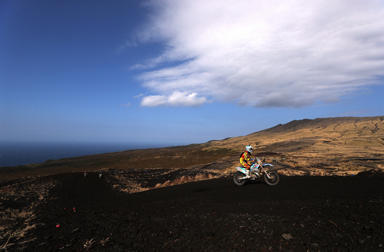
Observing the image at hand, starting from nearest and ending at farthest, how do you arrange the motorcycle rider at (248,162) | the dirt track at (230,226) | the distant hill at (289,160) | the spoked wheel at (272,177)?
the dirt track at (230,226)
the spoked wheel at (272,177)
the motorcycle rider at (248,162)
the distant hill at (289,160)

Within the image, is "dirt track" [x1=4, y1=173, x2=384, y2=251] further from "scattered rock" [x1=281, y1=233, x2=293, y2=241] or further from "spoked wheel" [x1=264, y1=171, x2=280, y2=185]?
"spoked wheel" [x1=264, y1=171, x2=280, y2=185]

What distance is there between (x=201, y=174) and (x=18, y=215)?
15.2m

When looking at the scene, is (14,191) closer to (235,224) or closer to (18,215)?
(18,215)

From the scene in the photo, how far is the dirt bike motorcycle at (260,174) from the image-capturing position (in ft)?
42.1

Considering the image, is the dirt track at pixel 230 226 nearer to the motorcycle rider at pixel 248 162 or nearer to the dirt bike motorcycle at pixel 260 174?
the dirt bike motorcycle at pixel 260 174

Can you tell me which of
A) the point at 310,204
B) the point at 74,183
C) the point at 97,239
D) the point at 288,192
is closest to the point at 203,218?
the point at 97,239

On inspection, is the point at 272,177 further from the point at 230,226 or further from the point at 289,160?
the point at 289,160

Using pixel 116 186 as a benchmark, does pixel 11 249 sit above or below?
above

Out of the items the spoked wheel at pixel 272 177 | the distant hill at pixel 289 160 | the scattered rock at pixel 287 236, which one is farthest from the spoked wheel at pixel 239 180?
the scattered rock at pixel 287 236

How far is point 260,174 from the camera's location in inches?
528

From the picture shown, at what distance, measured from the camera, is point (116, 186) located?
72.1 feet

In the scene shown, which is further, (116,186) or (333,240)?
(116,186)

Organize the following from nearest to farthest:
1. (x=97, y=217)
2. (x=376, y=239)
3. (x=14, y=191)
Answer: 1. (x=376, y=239)
2. (x=97, y=217)
3. (x=14, y=191)

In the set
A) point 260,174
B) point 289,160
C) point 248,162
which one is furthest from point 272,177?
point 289,160
